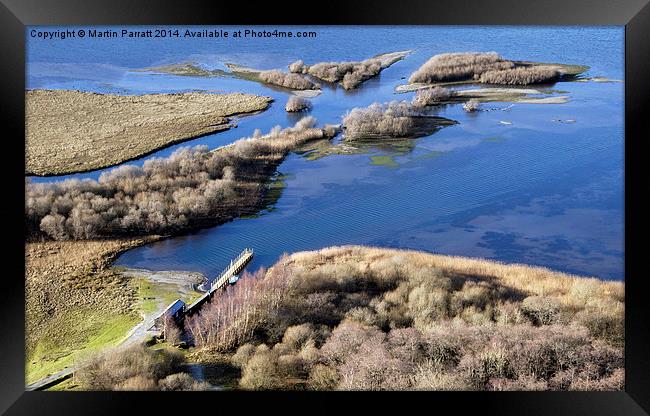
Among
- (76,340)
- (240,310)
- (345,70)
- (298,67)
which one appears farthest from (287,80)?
(76,340)

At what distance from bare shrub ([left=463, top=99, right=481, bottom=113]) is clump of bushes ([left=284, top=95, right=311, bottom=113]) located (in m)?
1.88

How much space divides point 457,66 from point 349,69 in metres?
1.26

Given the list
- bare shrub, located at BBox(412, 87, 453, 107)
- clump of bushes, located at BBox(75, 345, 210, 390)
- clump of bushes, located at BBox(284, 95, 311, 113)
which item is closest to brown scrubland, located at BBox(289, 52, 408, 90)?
clump of bushes, located at BBox(284, 95, 311, 113)

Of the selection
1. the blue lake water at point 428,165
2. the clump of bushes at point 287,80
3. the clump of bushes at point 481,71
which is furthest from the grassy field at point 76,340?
the clump of bushes at point 481,71

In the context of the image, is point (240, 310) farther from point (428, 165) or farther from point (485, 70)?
point (485, 70)

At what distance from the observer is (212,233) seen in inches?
269

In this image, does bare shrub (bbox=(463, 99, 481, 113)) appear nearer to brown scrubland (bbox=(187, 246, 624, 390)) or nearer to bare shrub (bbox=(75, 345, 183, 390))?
brown scrubland (bbox=(187, 246, 624, 390))

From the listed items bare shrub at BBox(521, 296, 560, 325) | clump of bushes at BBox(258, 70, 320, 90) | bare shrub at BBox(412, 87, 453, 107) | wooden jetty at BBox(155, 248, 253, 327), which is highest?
clump of bushes at BBox(258, 70, 320, 90)

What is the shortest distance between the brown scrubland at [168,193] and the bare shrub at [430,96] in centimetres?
109

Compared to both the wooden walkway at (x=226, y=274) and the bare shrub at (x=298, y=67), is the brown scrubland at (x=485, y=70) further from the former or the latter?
the wooden walkway at (x=226, y=274)

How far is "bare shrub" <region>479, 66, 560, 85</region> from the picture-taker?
709 cm

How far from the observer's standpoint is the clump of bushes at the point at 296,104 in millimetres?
7133
